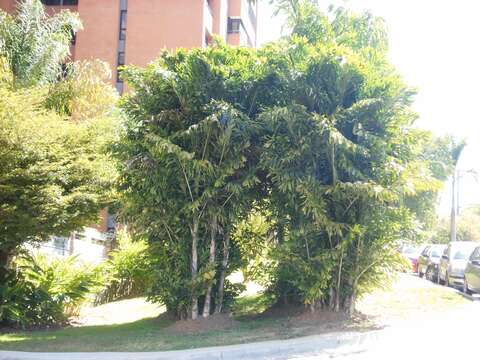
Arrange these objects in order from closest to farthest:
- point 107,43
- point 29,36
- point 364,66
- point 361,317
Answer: point 364,66 → point 361,317 → point 29,36 → point 107,43

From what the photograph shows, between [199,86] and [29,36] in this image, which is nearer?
[199,86]

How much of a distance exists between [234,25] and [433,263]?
29.0m

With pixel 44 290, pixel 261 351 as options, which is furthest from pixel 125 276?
pixel 261 351

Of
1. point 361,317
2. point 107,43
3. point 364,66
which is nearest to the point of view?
point 364,66

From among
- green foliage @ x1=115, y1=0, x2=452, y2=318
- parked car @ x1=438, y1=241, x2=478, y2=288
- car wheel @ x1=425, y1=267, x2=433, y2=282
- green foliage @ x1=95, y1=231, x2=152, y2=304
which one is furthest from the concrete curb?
car wheel @ x1=425, y1=267, x2=433, y2=282

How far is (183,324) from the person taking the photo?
422 inches

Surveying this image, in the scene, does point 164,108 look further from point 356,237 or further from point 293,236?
point 356,237

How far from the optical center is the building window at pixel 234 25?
4416cm

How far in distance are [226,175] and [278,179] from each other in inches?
40.9

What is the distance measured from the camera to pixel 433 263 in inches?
885

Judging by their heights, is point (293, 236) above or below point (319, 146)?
below

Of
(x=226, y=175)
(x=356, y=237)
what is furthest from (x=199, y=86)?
(x=356, y=237)

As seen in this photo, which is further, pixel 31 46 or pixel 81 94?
pixel 81 94

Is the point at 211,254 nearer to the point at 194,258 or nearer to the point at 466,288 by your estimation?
the point at 194,258
